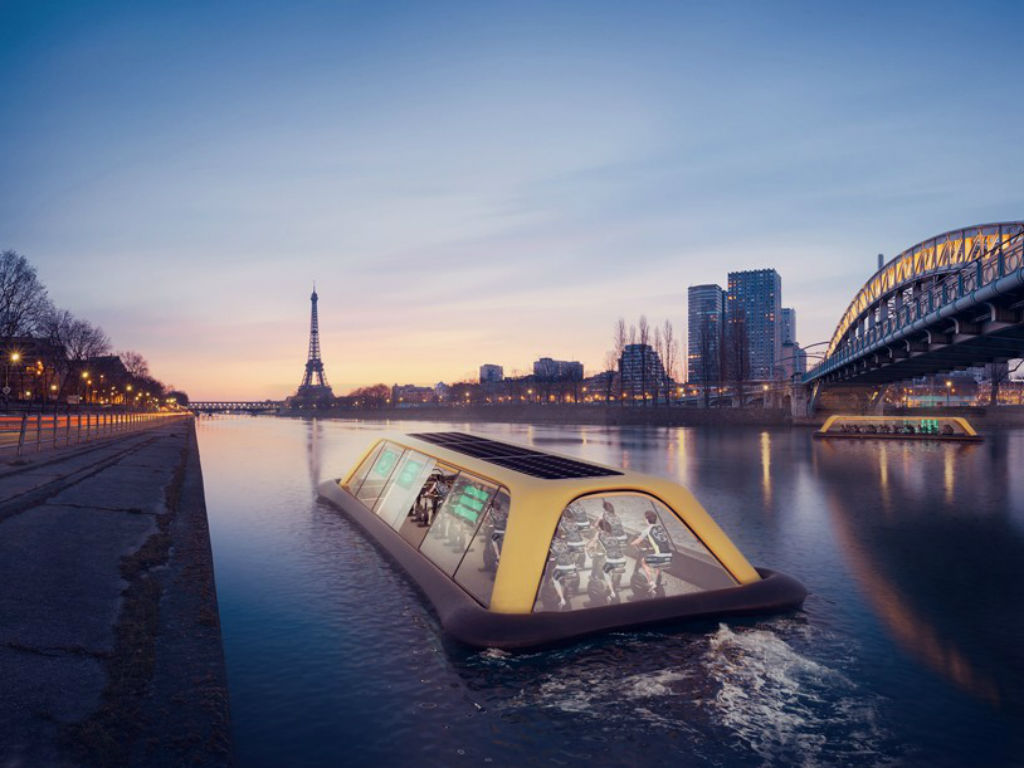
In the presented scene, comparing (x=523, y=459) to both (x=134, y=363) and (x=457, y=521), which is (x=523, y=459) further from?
(x=134, y=363)

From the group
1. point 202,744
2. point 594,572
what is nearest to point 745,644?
point 594,572

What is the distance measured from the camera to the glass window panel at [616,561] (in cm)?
815

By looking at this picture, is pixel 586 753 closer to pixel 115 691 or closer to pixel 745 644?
pixel 745 644

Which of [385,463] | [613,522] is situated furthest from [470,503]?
[385,463]

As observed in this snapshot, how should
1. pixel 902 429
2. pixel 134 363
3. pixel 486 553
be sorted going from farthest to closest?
pixel 134 363 → pixel 902 429 → pixel 486 553

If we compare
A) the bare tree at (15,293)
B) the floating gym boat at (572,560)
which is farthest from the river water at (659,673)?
the bare tree at (15,293)

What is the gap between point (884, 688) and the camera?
22.1ft

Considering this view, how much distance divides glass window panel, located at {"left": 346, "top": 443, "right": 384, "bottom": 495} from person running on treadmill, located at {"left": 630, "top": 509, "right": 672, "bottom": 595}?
30.4ft

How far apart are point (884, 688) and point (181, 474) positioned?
2356 cm

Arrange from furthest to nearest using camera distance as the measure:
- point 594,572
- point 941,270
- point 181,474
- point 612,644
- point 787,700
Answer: point 941,270 < point 181,474 < point 594,572 < point 612,644 < point 787,700

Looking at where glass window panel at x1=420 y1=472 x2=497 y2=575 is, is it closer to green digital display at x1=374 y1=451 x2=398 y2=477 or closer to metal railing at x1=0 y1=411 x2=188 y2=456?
green digital display at x1=374 y1=451 x2=398 y2=477

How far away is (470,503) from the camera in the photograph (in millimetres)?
10055

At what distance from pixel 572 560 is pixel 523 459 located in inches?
98.3

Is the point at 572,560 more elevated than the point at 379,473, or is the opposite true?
the point at 379,473
